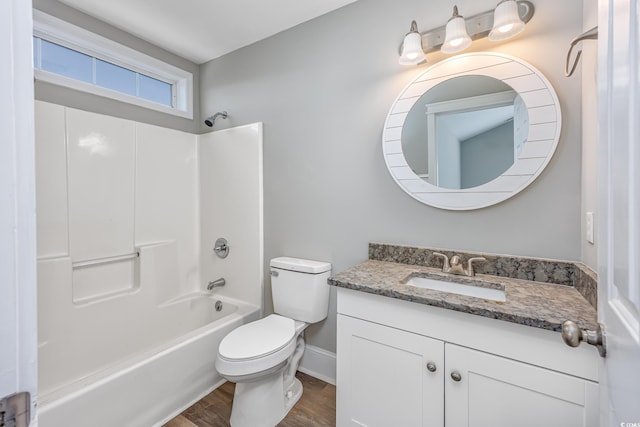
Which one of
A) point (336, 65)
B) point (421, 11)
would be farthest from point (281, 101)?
point (421, 11)

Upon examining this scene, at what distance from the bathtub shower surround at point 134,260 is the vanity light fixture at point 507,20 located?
62.3 inches

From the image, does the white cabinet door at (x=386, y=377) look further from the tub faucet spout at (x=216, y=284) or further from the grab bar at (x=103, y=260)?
the grab bar at (x=103, y=260)

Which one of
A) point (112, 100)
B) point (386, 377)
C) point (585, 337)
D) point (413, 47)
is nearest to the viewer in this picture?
point (585, 337)

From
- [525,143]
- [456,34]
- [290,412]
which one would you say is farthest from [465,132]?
[290,412]

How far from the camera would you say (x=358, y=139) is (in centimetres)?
180

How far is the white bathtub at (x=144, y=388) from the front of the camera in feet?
4.11

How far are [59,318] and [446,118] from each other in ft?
8.44

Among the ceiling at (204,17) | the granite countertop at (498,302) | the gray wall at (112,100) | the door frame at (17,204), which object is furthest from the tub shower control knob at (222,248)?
the door frame at (17,204)

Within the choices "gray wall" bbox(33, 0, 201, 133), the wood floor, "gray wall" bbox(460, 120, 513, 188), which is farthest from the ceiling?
the wood floor

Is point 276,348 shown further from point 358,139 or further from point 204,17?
point 204,17

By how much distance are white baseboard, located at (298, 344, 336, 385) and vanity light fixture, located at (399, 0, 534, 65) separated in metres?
1.90

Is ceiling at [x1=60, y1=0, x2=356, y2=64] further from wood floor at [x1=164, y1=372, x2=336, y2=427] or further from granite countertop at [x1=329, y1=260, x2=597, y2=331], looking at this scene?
wood floor at [x1=164, y1=372, x2=336, y2=427]

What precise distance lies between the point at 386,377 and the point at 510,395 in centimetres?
46

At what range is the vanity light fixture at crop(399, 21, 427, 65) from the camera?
148 centimetres
